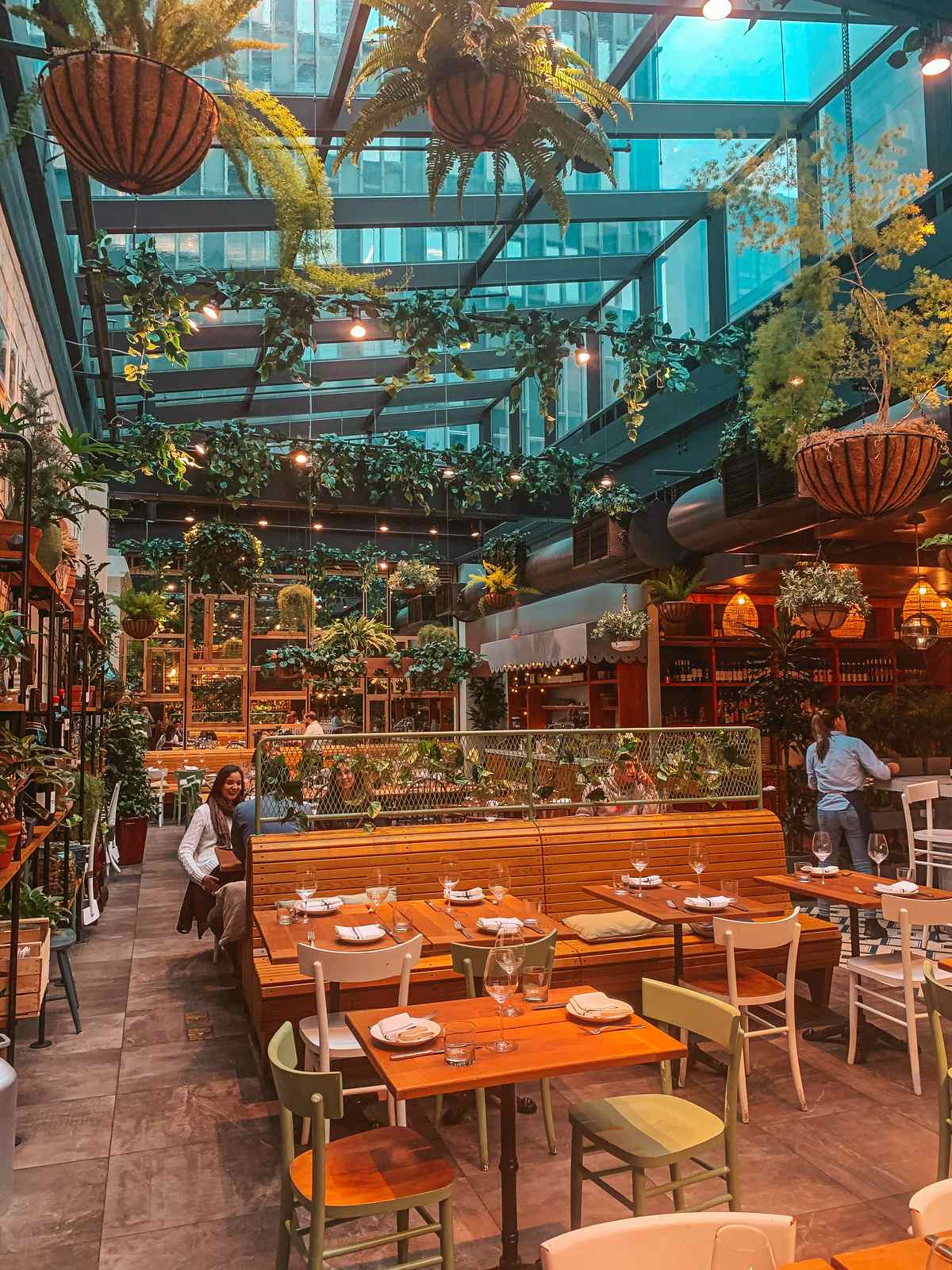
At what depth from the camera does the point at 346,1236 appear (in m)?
3.09

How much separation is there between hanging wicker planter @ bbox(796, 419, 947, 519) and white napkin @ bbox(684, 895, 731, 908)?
234 centimetres

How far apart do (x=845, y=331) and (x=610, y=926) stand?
4.27 meters

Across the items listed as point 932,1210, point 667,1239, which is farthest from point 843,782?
point 667,1239

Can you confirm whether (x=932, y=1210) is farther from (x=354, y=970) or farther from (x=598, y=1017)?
(x=354, y=970)

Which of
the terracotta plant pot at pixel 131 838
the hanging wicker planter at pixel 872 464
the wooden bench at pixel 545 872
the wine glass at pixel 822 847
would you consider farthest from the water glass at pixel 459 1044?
the terracotta plant pot at pixel 131 838

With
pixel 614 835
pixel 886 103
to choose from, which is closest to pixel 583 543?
pixel 886 103

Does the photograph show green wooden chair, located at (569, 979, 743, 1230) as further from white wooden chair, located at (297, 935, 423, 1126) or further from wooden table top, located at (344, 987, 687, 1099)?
white wooden chair, located at (297, 935, 423, 1126)

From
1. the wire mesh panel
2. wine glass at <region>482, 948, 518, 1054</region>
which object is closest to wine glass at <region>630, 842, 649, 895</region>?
the wire mesh panel

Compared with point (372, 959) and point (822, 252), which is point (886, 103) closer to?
point (822, 252)

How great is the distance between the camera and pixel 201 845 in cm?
662

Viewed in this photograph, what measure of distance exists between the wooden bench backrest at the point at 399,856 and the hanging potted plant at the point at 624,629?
6.04 meters

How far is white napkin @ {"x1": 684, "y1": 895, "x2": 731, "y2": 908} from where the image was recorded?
4.39 metres

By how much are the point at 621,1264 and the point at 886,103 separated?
9.34 meters

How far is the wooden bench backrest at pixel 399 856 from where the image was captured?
507 cm
